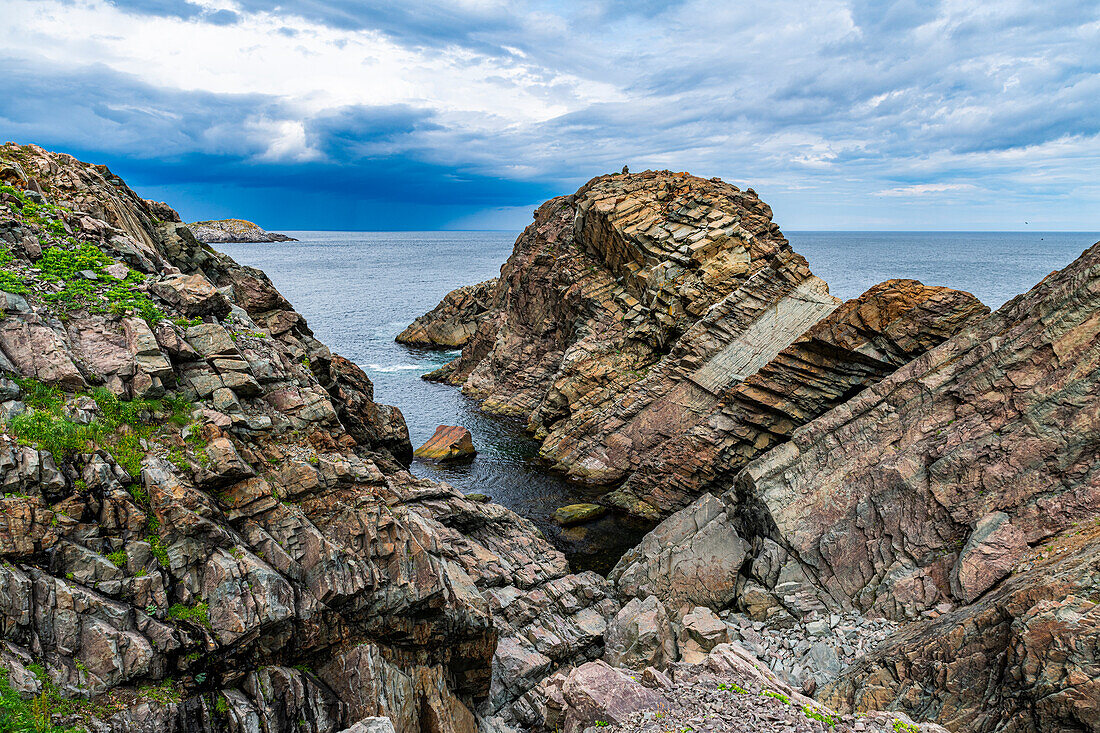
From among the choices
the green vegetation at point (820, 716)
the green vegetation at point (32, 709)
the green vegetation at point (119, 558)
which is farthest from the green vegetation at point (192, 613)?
the green vegetation at point (820, 716)

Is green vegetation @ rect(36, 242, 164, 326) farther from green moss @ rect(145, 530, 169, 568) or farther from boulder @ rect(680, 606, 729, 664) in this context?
boulder @ rect(680, 606, 729, 664)

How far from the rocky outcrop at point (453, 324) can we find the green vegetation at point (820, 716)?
226 ft

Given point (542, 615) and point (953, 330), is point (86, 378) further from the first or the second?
point (953, 330)

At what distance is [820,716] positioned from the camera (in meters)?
14.8

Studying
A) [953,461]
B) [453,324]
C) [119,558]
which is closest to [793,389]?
[953,461]

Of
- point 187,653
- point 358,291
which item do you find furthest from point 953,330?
point 358,291

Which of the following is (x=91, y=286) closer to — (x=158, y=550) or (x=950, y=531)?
(x=158, y=550)

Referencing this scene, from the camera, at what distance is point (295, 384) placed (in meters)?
20.2

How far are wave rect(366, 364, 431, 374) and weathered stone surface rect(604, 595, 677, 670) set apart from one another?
50.0m

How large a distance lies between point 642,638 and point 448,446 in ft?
77.8

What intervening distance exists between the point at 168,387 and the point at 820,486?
2530cm

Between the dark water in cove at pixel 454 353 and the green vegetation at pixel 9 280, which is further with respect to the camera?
the dark water in cove at pixel 454 353

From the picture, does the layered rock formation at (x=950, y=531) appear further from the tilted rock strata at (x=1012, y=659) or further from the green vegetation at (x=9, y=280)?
the green vegetation at (x=9, y=280)

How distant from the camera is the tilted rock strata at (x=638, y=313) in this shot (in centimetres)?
3800
